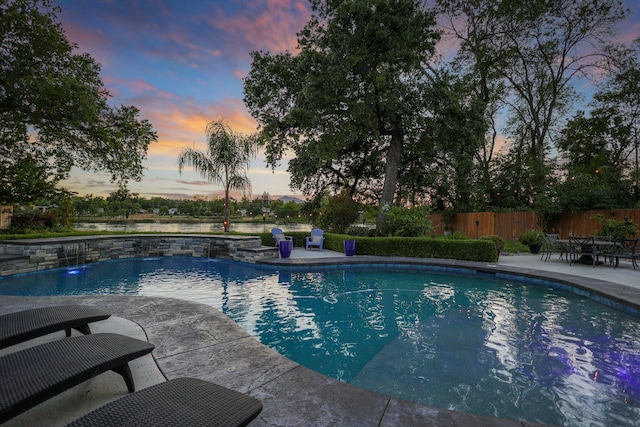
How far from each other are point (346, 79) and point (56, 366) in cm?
1310

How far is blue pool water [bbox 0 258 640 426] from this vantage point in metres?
2.93

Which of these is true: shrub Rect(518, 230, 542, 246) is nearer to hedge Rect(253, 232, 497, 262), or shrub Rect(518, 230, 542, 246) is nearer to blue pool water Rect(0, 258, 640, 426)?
hedge Rect(253, 232, 497, 262)

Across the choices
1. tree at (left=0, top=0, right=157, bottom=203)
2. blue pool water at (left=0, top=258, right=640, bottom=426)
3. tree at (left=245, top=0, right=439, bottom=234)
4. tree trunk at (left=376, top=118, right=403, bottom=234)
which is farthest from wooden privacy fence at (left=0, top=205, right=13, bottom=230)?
tree trunk at (left=376, top=118, right=403, bottom=234)

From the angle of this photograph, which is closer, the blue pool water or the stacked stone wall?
the blue pool water

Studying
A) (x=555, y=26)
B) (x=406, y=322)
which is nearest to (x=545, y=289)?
(x=406, y=322)

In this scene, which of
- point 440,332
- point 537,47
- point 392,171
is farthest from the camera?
point 537,47

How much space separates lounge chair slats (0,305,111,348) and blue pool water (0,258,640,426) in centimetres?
208

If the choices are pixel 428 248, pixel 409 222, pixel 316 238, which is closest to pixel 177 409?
pixel 428 248

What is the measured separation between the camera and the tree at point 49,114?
33.7 feet

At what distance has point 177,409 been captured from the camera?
1480mm

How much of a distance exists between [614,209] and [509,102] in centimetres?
1245

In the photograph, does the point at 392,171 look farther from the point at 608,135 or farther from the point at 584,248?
the point at 608,135

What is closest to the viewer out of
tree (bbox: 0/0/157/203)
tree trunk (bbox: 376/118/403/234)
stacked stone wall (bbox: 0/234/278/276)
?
stacked stone wall (bbox: 0/234/278/276)

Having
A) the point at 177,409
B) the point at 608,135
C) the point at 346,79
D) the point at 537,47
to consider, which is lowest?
the point at 177,409
